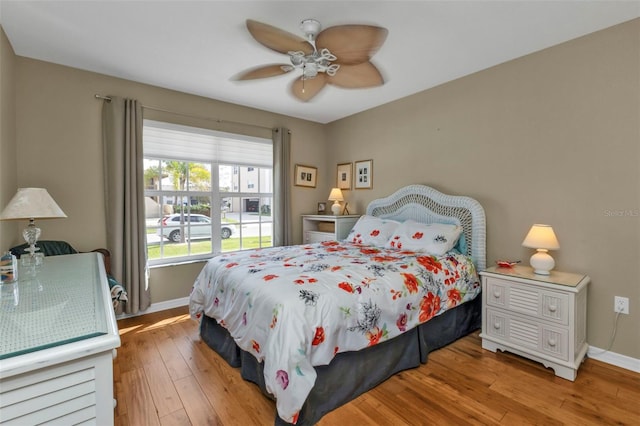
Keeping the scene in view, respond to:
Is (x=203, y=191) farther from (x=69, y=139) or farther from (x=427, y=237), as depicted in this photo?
(x=427, y=237)

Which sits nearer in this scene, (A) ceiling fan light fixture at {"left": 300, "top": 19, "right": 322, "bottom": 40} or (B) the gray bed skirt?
(B) the gray bed skirt

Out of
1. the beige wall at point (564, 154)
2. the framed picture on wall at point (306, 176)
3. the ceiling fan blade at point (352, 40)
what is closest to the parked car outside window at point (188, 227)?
the framed picture on wall at point (306, 176)

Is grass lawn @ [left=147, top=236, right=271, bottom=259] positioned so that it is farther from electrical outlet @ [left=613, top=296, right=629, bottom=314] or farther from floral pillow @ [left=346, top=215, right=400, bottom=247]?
electrical outlet @ [left=613, top=296, right=629, bottom=314]

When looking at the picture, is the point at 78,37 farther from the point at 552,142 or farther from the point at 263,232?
the point at 552,142

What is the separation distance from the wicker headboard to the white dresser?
2963mm

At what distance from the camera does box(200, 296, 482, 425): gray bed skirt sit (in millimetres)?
1731

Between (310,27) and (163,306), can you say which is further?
(163,306)

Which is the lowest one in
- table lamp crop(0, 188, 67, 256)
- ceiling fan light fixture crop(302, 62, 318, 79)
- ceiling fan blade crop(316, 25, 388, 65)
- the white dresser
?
the white dresser

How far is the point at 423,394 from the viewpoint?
1.90 m

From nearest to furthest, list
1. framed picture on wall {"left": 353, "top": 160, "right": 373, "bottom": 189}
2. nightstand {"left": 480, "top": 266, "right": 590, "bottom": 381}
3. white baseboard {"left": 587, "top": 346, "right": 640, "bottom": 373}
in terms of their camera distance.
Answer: nightstand {"left": 480, "top": 266, "right": 590, "bottom": 381}, white baseboard {"left": 587, "top": 346, "right": 640, "bottom": 373}, framed picture on wall {"left": 353, "top": 160, "right": 373, "bottom": 189}

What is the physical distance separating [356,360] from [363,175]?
9.35 ft

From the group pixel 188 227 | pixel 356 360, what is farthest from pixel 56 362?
pixel 188 227

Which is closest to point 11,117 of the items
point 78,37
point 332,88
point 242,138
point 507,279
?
point 78,37

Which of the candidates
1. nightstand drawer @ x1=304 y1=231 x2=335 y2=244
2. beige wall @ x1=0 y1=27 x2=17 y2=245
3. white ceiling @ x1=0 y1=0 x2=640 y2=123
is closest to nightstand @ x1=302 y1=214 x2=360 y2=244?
nightstand drawer @ x1=304 y1=231 x2=335 y2=244
